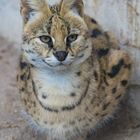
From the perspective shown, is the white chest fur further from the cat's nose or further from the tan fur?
the cat's nose

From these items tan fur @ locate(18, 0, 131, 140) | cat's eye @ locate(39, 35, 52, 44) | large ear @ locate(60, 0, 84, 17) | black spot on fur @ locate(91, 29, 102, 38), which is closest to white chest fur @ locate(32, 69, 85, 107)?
tan fur @ locate(18, 0, 131, 140)

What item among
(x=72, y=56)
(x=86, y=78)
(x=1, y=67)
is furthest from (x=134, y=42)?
(x=1, y=67)

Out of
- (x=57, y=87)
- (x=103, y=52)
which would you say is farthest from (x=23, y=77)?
(x=103, y=52)

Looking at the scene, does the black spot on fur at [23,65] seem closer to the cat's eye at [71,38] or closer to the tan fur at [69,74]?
the tan fur at [69,74]

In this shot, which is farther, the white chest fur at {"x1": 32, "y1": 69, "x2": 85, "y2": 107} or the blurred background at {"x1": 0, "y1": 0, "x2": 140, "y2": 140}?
the blurred background at {"x1": 0, "y1": 0, "x2": 140, "y2": 140}

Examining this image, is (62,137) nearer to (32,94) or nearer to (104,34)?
(32,94)

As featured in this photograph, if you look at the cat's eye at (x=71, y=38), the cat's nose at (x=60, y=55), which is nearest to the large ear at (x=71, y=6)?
the cat's eye at (x=71, y=38)

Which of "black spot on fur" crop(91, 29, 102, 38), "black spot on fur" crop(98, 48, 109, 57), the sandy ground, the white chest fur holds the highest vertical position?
"black spot on fur" crop(91, 29, 102, 38)
